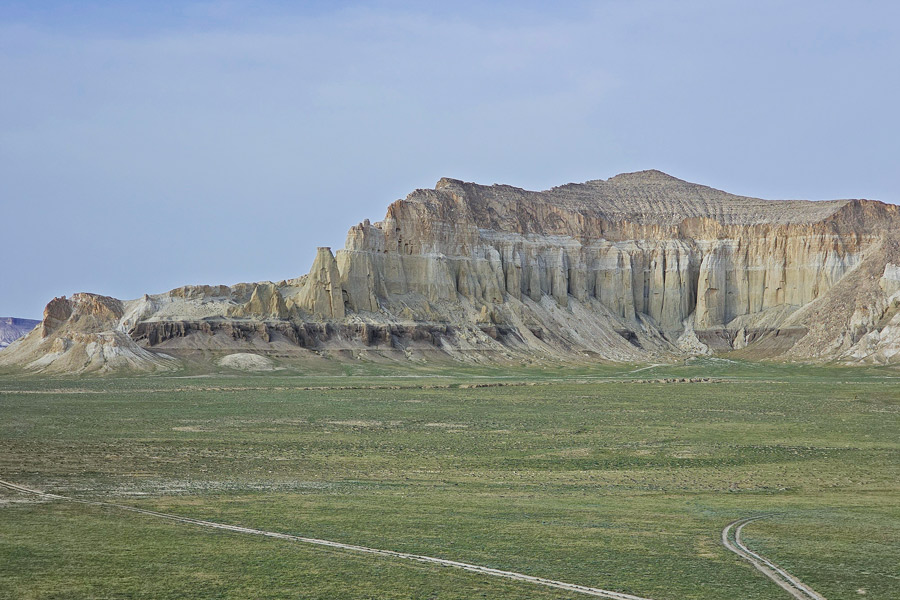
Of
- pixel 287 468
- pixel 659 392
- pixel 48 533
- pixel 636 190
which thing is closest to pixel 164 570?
pixel 48 533

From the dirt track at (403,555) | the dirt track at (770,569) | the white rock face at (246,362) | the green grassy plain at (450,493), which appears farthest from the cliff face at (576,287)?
the dirt track at (770,569)

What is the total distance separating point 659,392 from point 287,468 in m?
52.9

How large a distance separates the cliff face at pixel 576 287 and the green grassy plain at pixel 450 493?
67550 millimetres

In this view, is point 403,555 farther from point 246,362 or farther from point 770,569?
point 246,362

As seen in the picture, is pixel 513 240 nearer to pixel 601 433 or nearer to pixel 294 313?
pixel 294 313

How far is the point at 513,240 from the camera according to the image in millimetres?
168750

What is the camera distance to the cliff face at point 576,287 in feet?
458

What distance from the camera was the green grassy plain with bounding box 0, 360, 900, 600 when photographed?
1870 cm

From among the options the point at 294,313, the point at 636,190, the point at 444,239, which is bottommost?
the point at 294,313

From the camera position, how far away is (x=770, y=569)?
19.5 meters

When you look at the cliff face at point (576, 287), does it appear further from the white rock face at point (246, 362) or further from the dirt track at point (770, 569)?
the dirt track at point (770, 569)

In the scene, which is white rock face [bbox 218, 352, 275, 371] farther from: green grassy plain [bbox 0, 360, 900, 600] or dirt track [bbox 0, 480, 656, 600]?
dirt track [bbox 0, 480, 656, 600]

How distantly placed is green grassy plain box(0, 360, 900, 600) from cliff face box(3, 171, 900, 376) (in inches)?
2659

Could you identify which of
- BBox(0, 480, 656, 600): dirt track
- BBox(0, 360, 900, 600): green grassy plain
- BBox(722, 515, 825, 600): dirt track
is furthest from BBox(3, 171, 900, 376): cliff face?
BBox(722, 515, 825, 600): dirt track
